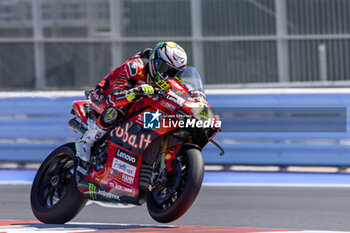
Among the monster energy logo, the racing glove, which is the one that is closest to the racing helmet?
the racing glove

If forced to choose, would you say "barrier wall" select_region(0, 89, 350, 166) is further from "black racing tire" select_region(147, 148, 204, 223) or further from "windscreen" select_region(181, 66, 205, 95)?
"black racing tire" select_region(147, 148, 204, 223)

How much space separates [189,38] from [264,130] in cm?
686

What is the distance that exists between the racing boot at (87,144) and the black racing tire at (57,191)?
10cm

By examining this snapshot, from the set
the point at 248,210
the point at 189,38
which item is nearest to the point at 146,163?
the point at 248,210

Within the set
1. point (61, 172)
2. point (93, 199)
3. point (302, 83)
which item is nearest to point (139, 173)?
point (93, 199)

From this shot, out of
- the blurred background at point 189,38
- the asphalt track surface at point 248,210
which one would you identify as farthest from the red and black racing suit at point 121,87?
the blurred background at point 189,38

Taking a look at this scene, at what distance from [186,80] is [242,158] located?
451 cm

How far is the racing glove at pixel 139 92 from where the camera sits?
6.01 m

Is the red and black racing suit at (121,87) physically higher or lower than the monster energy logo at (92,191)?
higher

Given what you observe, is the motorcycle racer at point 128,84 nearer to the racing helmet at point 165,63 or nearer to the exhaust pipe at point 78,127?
the racing helmet at point 165,63

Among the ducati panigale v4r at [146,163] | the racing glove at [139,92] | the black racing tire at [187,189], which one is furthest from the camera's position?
the racing glove at [139,92]

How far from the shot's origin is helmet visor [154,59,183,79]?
6.18 m

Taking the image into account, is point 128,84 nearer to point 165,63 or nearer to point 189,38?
point 165,63

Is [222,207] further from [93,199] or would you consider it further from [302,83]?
[302,83]
